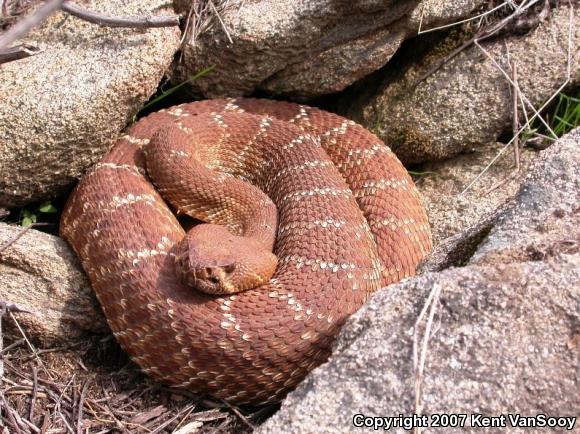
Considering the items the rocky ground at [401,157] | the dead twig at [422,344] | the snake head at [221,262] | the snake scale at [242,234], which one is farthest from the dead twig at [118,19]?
the dead twig at [422,344]

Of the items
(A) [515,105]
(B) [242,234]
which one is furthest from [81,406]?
(A) [515,105]

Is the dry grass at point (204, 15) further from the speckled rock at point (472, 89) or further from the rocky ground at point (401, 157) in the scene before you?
the speckled rock at point (472, 89)

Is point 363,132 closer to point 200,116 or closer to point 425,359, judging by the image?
point 200,116

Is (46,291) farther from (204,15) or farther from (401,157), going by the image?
(401,157)

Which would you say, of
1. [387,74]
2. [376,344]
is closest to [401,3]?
[387,74]

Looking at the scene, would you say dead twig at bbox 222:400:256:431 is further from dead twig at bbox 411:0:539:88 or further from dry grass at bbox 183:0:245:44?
A: dead twig at bbox 411:0:539:88

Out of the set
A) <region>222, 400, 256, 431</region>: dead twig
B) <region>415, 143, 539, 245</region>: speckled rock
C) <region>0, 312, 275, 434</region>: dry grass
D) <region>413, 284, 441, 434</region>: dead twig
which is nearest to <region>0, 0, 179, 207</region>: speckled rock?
<region>0, 312, 275, 434</region>: dry grass
